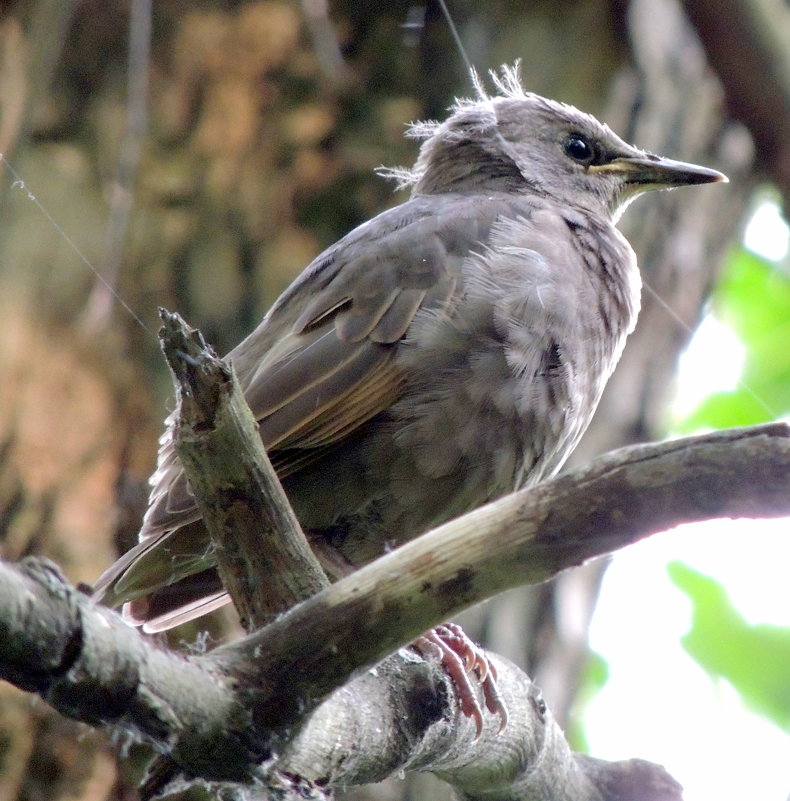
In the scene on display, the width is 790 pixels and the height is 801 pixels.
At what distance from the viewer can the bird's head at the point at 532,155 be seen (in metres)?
4.19

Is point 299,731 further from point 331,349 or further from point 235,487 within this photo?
point 331,349

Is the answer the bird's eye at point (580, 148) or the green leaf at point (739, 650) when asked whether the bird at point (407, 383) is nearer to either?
the bird's eye at point (580, 148)

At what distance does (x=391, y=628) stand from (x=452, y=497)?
4.22ft

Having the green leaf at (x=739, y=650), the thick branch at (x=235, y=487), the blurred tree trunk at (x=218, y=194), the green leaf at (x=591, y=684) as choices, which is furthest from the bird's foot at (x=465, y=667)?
the green leaf at (x=591, y=684)

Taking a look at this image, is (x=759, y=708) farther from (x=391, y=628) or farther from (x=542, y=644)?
(x=391, y=628)

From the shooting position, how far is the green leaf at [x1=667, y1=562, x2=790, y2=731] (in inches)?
187

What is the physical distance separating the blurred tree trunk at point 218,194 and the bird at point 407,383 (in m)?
0.47

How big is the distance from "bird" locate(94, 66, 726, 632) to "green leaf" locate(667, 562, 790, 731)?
1.77 meters

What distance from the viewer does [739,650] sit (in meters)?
4.93

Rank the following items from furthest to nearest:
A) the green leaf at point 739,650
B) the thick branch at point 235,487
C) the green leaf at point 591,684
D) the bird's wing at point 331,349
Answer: the green leaf at point 591,684 < the green leaf at point 739,650 < the bird's wing at point 331,349 < the thick branch at point 235,487

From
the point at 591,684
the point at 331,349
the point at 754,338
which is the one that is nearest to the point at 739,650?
the point at 591,684

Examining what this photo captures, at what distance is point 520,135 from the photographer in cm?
427

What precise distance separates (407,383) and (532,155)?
1398 mm

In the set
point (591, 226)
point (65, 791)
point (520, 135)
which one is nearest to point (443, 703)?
point (65, 791)
